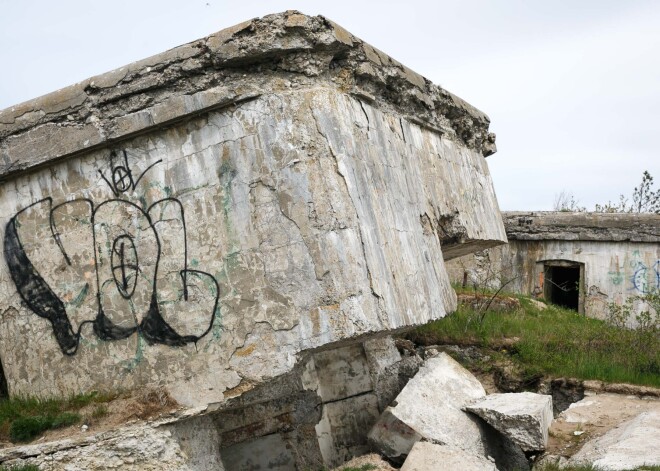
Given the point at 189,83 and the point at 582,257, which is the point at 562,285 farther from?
the point at 189,83

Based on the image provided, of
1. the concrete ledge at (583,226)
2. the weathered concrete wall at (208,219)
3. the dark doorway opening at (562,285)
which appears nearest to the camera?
the weathered concrete wall at (208,219)

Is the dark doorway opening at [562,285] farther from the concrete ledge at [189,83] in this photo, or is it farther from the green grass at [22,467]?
the green grass at [22,467]

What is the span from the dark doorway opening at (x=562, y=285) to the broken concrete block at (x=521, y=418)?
26.6 ft

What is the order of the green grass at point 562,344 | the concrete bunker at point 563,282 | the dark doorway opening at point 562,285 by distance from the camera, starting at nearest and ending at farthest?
the green grass at point 562,344, the concrete bunker at point 563,282, the dark doorway opening at point 562,285

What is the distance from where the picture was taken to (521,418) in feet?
21.3

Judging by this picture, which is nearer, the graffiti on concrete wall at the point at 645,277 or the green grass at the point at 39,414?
the green grass at the point at 39,414

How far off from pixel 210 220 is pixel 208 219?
0.7 inches

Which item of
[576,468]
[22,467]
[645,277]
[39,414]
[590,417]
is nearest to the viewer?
[22,467]

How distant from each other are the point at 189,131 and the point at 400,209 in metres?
1.79

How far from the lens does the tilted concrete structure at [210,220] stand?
5.55m

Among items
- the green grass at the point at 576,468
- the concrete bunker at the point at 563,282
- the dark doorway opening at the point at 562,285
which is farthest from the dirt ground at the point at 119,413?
the dark doorway opening at the point at 562,285

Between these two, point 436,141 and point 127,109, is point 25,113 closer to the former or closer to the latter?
point 127,109

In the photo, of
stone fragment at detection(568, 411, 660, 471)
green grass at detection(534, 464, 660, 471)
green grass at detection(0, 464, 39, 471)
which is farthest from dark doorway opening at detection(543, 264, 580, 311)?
green grass at detection(0, 464, 39, 471)

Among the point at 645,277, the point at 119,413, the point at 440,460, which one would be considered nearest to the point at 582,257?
the point at 645,277
